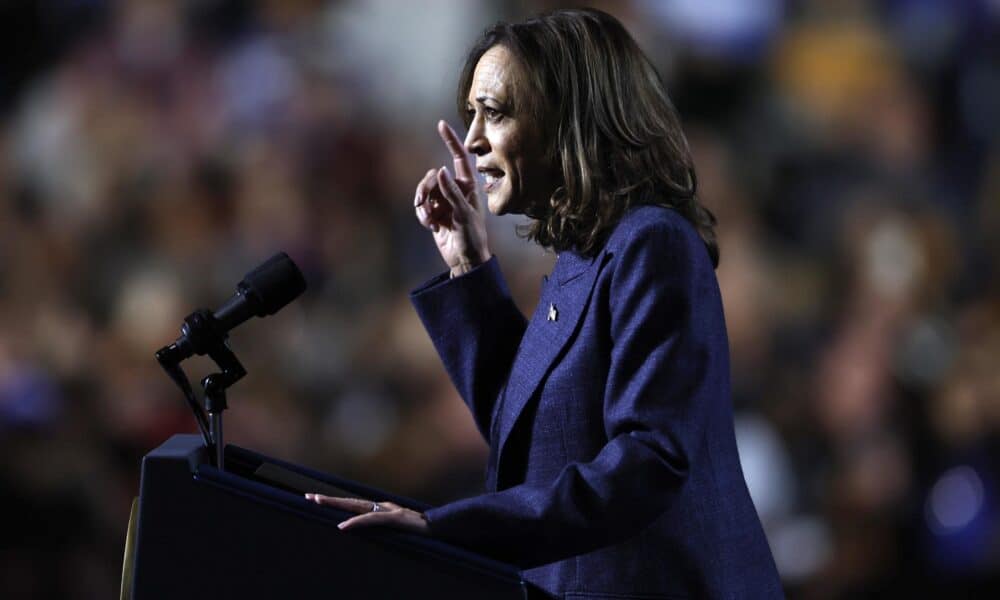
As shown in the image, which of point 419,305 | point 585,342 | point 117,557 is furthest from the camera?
point 117,557

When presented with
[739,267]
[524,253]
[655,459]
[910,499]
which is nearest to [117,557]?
[524,253]

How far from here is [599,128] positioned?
1.70m

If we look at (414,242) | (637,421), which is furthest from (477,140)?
(414,242)

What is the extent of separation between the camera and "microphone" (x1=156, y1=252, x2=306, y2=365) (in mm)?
1484

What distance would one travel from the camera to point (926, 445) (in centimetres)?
407

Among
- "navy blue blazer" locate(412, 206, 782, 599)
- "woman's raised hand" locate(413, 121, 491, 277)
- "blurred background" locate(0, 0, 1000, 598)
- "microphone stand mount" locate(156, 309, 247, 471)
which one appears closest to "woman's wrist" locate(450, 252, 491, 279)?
"woman's raised hand" locate(413, 121, 491, 277)

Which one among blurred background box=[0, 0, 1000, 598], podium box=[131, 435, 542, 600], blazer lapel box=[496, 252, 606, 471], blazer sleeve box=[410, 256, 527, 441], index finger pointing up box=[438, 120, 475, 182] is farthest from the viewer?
blurred background box=[0, 0, 1000, 598]

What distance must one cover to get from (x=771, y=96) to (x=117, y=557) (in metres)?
2.37

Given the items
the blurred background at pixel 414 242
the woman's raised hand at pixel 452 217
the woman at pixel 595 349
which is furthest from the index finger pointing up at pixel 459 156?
the blurred background at pixel 414 242

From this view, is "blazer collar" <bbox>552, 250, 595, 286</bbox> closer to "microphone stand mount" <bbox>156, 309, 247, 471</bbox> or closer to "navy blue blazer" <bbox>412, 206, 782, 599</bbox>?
"navy blue blazer" <bbox>412, 206, 782, 599</bbox>

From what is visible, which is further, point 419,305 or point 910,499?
point 910,499

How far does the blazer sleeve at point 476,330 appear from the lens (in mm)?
1884

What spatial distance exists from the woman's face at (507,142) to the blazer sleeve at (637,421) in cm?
21

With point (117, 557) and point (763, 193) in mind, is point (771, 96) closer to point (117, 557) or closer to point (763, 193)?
point (763, 193)
